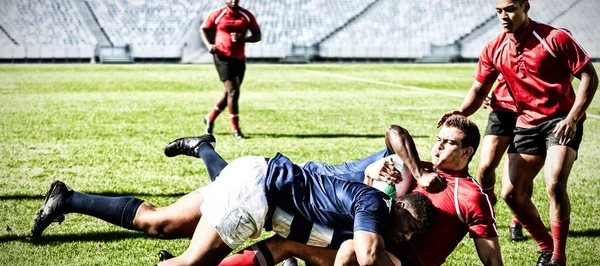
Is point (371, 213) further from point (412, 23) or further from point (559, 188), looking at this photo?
point (412, 23)

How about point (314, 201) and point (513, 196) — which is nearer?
point (314, 201)

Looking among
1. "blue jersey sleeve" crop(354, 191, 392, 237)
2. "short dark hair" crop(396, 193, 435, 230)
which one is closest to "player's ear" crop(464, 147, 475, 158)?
"short dark hair" crop(396, 193, 435, 230)

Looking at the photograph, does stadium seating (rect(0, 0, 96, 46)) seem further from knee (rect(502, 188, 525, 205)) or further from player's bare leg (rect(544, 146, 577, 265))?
player's bare leg (rect(544, 146, 577, 265))

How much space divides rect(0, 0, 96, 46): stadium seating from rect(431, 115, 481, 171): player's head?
1475 inches

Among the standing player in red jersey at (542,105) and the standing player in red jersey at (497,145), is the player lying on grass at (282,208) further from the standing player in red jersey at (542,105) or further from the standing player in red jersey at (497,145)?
the standing player in red jersey at (497,145)

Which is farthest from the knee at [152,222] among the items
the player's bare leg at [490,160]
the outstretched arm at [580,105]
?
the outstretched arm at [580,105]

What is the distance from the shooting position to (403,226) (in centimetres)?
424

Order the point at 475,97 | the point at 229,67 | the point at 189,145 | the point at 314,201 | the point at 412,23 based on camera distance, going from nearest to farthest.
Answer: the point at 314,201 → the point at 189,145 → the point at 475,97 → the point at 229,67 → the point at 412,23

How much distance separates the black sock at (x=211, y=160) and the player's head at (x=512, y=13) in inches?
86.4

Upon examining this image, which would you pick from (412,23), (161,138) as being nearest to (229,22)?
(161,138)

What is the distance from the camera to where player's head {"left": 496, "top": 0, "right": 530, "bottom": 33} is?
541cm

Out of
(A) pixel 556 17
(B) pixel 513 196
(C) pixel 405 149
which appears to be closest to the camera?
(C) pixel 405 149

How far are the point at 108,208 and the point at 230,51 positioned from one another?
7421 mm

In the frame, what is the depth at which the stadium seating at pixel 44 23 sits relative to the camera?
Result: 4019cm
